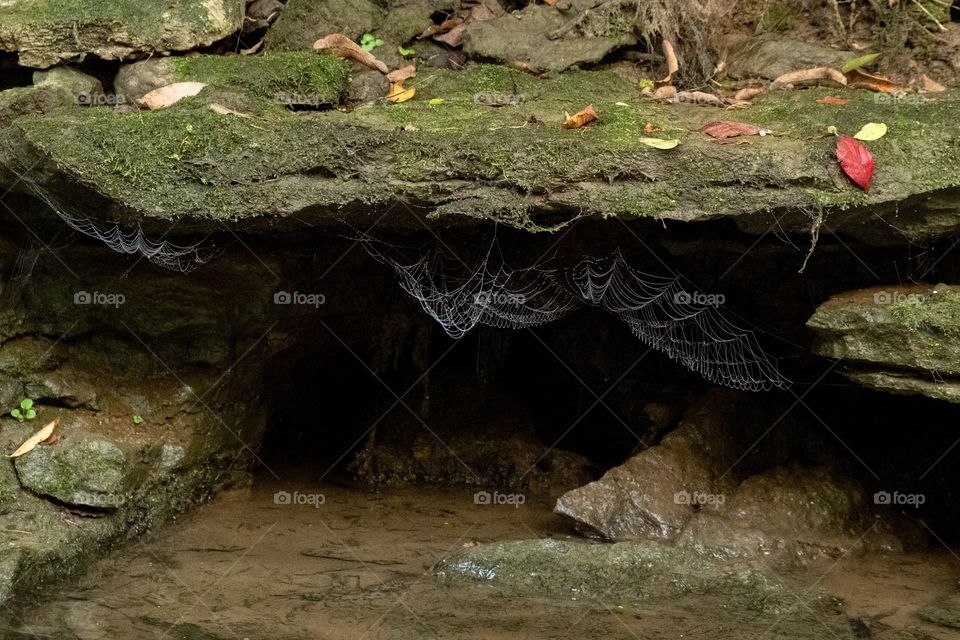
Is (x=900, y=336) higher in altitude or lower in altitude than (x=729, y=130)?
lower

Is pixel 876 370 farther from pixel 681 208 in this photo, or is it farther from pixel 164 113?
pixel 164 113

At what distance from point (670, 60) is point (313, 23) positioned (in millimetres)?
2384

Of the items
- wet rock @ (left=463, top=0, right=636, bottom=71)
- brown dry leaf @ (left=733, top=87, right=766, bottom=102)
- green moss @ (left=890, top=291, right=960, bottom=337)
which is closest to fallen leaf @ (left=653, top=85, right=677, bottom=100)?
brown dry leaf @ (left=733, top=87, right=766, bottom=102)

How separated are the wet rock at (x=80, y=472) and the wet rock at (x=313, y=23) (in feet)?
9.41

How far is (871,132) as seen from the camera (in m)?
5.25

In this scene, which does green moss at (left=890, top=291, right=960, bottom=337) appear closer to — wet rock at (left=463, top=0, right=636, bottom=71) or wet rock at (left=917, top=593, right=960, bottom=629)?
wet rock at (left=917, top=593, right=960, bottom=629)

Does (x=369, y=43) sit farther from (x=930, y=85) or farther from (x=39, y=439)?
(x=930, y=85)

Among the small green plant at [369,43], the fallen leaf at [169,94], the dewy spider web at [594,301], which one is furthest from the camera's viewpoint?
the dewy spider web at [594,301]

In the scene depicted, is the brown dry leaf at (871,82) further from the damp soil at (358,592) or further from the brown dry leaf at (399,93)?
the damp soil at (358,592)

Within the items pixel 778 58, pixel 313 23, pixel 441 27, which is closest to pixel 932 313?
pixel 778 58

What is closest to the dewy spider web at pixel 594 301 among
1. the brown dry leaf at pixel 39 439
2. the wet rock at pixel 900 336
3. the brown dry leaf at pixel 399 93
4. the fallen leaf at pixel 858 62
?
the brown dry leaf at pixel 399 93

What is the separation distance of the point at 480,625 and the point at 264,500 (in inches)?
102

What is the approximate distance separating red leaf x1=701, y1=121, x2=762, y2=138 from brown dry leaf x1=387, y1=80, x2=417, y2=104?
1.83m

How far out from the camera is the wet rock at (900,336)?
5266 mm
